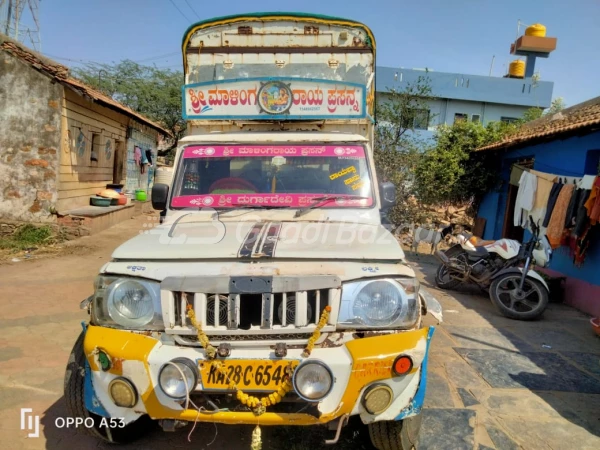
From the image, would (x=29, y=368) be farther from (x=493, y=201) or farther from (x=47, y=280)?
(x=493, y=201)

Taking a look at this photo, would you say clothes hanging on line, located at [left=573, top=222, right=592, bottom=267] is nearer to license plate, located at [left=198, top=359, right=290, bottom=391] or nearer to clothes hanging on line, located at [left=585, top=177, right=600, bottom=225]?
clothes hanging on line, located at [left=585, top=177, right=600, bottom=225]

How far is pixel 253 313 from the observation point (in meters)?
2.38

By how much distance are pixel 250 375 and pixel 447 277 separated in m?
6.24

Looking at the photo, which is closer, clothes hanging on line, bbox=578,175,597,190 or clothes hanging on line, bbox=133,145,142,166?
clothes hanging on line, bbox=578,175,597,190

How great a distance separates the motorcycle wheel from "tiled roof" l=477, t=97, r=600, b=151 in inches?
104

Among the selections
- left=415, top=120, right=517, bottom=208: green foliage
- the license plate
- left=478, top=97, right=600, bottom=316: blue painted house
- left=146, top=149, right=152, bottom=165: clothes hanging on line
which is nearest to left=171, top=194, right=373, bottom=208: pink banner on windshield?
the license plate

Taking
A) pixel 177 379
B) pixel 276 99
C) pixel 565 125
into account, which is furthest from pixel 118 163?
pixel 177 379

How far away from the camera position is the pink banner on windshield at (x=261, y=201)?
3479mm

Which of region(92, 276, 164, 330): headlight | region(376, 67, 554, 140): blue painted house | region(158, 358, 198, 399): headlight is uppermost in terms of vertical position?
region(376, 67, 554, 140): blue painted house

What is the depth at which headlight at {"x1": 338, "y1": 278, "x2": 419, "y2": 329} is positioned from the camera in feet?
7.72

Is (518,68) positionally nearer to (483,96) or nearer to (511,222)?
(483,96)

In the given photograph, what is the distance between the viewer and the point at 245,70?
4758 mm

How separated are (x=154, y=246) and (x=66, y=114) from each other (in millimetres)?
9319

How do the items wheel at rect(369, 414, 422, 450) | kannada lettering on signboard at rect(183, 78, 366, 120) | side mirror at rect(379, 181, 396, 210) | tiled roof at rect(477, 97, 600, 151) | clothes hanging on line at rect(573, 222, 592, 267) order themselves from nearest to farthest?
wheel at rect(369, 414, 422, 450), side mirror at rect(379, 181, 396, 210), kannada lettering on signboard at rect(183, 78, 366, 120), clothes hanging on line at rect(573, 222, 592, 267), tiled roof at rect(477, 97, 600, 151)
